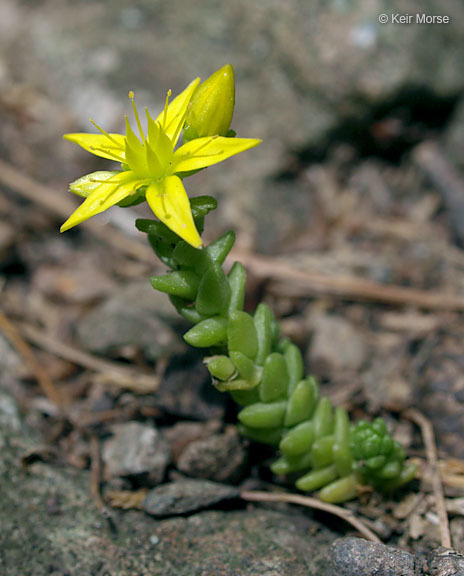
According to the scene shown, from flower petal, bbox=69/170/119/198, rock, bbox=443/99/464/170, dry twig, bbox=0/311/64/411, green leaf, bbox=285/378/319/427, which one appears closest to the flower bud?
flower petal, bbox=69/170/119/198

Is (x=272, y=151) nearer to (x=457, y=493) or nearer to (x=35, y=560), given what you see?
(x=457, y=493)

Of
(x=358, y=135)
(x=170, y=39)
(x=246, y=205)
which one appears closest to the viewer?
(x=246, y=205)

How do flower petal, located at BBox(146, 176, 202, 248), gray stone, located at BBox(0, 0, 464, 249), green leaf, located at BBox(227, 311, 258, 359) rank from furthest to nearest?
gray stone, located at BBox(0, 0, 464, 249) → green leaf, located at BBox(227, 311, 258, 359) → flower petal, located at BBox(146, 176, 202, 248)

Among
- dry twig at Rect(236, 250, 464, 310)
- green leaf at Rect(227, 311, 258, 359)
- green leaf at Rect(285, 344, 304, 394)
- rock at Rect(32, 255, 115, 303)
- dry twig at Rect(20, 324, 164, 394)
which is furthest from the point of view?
rock at Rect(32, 255, 115, 303)

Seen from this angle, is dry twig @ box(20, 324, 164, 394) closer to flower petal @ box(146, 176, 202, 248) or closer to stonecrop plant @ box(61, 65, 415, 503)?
stonecrop plant @ box(61, 65, 415, 503)

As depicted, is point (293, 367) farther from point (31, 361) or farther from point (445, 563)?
point (31, 361)

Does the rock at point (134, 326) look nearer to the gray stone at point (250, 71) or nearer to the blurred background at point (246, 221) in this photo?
the blurred background at point (246, 221)

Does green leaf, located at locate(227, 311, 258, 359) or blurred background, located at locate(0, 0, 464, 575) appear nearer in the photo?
green leaf, located at locate(227, 311, 258, 359)

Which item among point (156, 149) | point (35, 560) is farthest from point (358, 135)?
point (35, 560)
